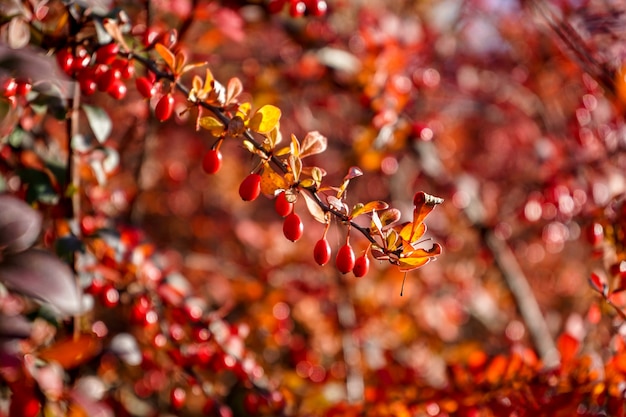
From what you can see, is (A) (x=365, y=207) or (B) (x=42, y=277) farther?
(A) (x=365, y=207)

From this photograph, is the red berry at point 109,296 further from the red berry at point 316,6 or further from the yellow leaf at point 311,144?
the red berry at point 316,6

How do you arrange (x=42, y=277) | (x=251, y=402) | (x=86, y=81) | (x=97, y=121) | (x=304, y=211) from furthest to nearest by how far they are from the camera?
(x=304, y=211), (x=251, y=402), (x=97, y=121), (x=86, y=81), (x=42, y=277)

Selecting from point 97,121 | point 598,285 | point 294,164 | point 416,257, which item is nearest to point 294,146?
point 294,164

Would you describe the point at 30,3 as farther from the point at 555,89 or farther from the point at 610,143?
the point at 555,89

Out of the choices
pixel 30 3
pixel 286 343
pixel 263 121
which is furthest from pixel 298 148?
pixel 286 343

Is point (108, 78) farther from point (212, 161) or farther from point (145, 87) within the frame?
point (212, 161)

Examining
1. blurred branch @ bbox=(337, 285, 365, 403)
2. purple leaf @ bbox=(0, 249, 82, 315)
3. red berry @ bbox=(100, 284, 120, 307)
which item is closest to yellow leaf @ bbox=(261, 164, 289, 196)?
purple leaf @ bbox=(0, 249, 82, 315)
